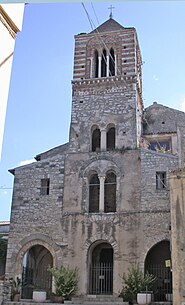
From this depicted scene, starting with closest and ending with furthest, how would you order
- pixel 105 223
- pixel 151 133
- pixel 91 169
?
1. pixel 105 223
2. pixel 91 169
3. pixel 151 133

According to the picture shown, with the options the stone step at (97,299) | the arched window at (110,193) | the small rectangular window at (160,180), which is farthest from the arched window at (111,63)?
the stone step at (97,299)

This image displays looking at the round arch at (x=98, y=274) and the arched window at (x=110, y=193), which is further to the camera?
A: the arched window at (x=110, y=193)

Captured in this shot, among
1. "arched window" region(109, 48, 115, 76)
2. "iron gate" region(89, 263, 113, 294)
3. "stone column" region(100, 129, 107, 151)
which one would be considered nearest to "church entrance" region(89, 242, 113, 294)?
"iron gate" region(89, 263, 113, 294)

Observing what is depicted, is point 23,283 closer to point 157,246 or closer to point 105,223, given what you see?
point 105,223

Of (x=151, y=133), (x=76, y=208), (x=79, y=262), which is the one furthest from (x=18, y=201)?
(x=151, y=133)

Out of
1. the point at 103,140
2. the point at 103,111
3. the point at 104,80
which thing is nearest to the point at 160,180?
the point at 103,140

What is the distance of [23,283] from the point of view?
22781mm

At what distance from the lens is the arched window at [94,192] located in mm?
24041

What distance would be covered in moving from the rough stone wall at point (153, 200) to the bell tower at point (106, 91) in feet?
5.03

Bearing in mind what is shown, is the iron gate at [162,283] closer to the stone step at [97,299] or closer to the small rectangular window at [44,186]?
the stone step at [97,299]

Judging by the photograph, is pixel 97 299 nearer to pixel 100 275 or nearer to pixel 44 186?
pixel 100 275

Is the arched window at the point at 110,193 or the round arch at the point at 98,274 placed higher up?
the arched window at the point at 110,193

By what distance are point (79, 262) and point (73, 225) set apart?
2.04m

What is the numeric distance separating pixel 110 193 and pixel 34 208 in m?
4.48
